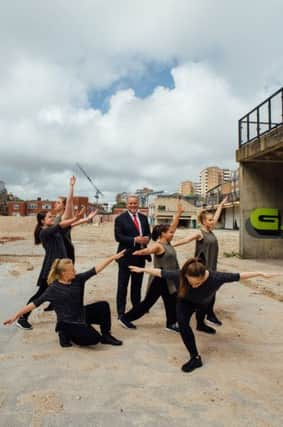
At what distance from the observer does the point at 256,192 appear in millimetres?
13383

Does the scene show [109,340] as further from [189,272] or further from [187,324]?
[189,272]

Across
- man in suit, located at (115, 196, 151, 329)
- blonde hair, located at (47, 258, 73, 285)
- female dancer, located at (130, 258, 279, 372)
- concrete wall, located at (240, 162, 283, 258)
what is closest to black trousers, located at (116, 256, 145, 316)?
man in suit, located at (115, 196, 151, 329)

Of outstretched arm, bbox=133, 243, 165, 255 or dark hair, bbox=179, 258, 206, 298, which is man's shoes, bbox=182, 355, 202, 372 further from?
outstretched arm, bbox=133, 243, 165, 255

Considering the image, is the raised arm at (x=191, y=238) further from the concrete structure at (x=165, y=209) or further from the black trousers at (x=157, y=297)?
the concrete structure at (x=165, y=209)

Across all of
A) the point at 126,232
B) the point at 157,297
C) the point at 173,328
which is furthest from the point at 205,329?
the point at 126,232

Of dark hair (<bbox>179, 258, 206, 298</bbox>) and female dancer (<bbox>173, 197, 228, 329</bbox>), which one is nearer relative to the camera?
dark hair (<bbox>179, 258, 206, 298</bbox>)

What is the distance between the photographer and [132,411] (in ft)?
8.19

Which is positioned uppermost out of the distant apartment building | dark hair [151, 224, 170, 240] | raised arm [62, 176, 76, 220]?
the distant apartment building

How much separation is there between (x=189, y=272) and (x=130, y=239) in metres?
1.28

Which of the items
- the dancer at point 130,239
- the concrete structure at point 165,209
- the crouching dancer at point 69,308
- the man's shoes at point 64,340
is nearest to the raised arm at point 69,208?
the dancer at point 130,239

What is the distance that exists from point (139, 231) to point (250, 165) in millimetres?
9996

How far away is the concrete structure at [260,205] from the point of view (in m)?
13.3

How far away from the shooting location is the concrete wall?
525 inches

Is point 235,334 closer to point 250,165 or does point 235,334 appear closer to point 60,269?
point 60,269
